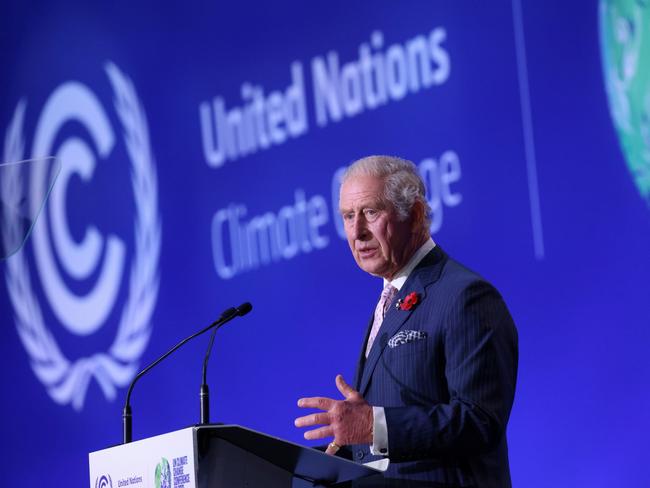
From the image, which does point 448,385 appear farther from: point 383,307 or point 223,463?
point 223,463

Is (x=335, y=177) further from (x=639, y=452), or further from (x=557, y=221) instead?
(x=639, y=452)

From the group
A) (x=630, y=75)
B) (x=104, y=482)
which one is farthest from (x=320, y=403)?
(x=630, y=75)

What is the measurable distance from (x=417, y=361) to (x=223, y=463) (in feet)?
1.96

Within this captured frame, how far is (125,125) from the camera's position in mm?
5914

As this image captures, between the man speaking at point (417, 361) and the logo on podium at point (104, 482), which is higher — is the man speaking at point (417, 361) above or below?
above

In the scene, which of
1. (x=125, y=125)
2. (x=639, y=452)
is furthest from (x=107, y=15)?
(x=639, y=452)

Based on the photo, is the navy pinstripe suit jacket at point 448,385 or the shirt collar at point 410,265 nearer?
the navy pinstripe suit jacket at point 448,385

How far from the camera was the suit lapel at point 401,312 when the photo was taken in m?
2.97

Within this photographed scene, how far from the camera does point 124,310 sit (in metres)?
5.71

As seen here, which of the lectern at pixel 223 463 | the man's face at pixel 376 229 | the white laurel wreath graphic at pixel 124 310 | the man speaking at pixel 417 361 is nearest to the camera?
the lectern at pixel 223 463

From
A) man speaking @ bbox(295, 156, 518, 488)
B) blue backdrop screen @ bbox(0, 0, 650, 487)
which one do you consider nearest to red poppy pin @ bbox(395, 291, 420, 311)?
man speaking @ bbox(295, 156, 518, 488)

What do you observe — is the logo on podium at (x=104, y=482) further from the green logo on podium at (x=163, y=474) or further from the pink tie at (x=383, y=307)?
the pink tie at (x=383, y=307)

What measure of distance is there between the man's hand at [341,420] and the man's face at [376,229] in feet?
1.99

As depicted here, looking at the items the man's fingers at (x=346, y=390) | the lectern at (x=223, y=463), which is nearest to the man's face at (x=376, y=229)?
the man's fingers at (x=346, y=390)
